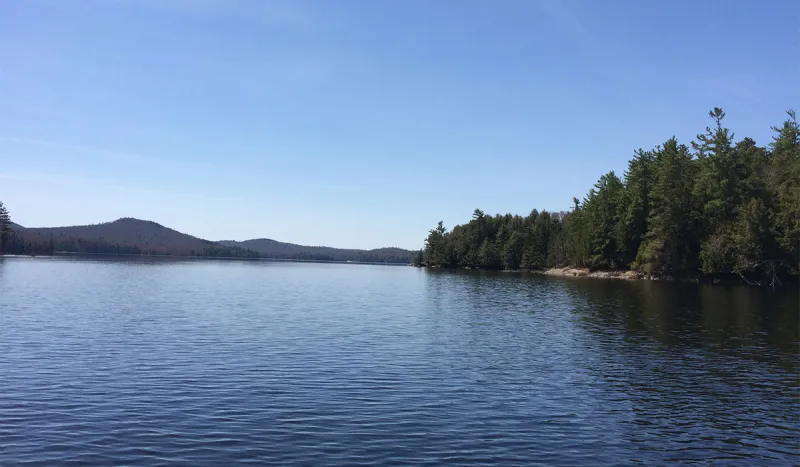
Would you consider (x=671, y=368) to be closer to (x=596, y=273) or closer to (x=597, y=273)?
(x=597, y=273)

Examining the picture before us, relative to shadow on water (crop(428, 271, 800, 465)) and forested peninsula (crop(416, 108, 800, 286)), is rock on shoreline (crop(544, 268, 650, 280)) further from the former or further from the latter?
shadow on water (crop(428, 271, 800, 465))

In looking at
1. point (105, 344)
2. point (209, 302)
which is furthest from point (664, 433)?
point (209, 302)

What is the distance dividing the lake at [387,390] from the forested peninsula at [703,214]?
4937 cm

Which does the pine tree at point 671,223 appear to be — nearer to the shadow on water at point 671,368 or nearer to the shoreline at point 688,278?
the shoreline at point 688,278

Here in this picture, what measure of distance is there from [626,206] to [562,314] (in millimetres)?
76859

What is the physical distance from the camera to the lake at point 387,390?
14.5 meters

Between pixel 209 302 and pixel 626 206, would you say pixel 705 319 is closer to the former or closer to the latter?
pixel 209 302

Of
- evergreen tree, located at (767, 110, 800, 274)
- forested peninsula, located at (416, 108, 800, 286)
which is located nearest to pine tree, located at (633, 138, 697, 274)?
forested peninsula, located at (416, 108, 800, 286)

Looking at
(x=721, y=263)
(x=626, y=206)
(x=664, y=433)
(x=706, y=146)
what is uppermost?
(x=706, y=146)

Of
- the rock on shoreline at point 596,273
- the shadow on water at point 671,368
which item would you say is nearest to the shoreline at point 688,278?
the rock on shoreline at point 596,273

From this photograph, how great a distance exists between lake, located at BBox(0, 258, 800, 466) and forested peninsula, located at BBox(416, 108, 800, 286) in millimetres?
49371

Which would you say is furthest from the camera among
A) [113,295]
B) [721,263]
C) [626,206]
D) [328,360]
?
[626,206]

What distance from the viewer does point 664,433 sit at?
16578mm

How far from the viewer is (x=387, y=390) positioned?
66.9ft
